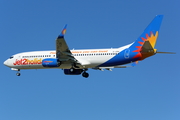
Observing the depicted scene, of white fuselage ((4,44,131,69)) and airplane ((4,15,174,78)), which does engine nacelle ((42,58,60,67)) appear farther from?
white fuselage ((4,44,131,69))

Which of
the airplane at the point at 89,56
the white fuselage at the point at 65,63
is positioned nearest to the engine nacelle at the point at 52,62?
the airplane at the point at 89,56

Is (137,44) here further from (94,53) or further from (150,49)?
(94,53)

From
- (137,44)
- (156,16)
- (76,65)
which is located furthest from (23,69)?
(156,16)

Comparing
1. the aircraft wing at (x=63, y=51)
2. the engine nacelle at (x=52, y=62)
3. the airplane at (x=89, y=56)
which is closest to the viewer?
the aircraft wing at (x=63, y=51)

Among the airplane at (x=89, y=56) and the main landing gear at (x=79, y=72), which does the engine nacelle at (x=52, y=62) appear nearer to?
the airplane at (x=89, y=56)

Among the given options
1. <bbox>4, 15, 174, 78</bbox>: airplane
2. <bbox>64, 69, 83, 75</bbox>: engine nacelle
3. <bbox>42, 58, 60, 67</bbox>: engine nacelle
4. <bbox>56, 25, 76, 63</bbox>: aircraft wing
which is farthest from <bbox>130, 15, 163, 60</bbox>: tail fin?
<bbox>42, 58, 60, 67</bbox>: engine nacelle

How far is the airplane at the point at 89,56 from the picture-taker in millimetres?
41056

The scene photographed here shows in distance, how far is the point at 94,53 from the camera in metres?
44.0

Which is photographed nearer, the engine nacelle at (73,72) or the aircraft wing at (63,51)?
the aircraft wing at (63,51)

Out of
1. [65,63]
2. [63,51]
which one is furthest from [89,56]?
[63,51]

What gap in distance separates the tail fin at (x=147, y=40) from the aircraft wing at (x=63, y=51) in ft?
26.2

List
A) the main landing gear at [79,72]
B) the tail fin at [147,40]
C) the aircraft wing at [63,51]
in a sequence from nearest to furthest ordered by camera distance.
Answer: the aircraft wing at [63,51]
the tail fin at [147,40]
the main landing gear at [79,72]

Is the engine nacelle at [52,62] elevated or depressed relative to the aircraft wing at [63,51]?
depressed

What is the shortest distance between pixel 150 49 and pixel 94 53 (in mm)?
7791
